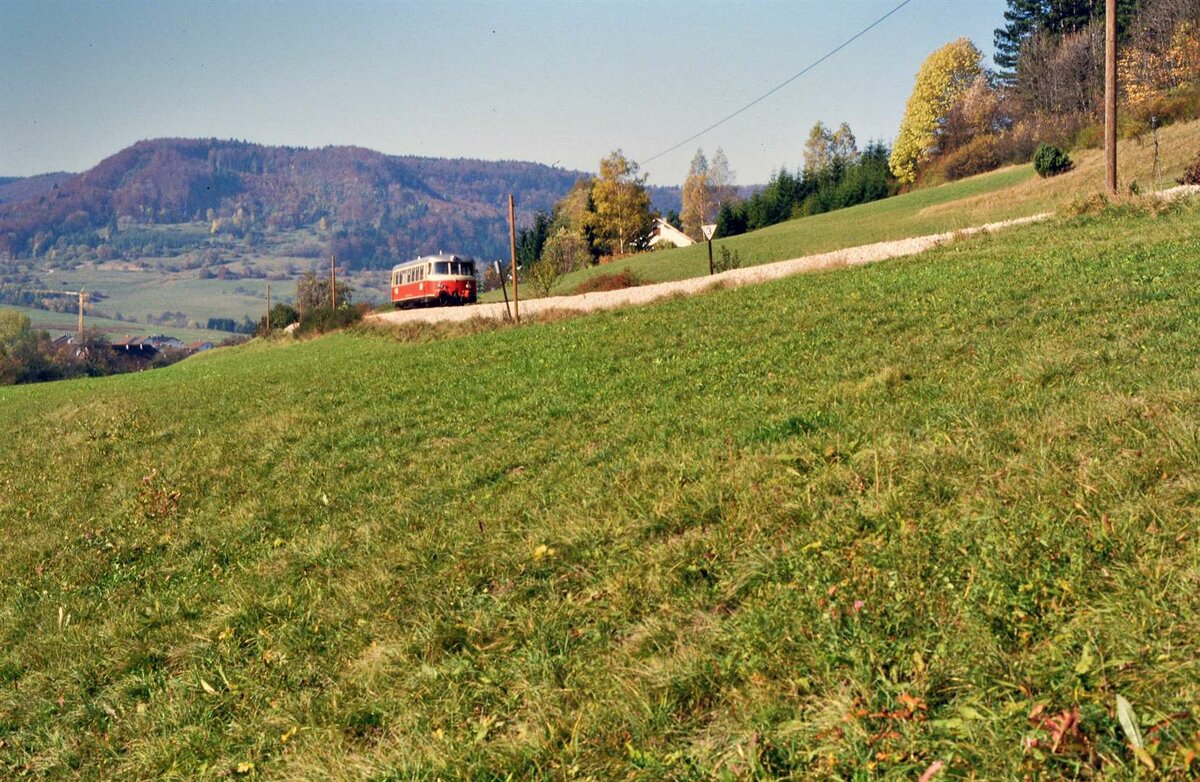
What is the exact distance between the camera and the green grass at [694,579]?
340 centimetres

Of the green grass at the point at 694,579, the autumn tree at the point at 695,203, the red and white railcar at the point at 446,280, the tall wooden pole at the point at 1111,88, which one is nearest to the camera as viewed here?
the green grass at the point at 694,579

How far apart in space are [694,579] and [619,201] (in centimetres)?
8167

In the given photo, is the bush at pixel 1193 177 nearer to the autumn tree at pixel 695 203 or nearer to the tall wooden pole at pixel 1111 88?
the tall wooden pole at pixel 1111 88

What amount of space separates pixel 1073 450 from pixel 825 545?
5.34 ft

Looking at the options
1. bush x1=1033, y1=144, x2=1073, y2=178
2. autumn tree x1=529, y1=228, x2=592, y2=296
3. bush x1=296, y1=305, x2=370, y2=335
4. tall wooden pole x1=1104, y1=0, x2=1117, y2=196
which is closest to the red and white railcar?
bush x1=296, y1=305, x2=370, y2=335

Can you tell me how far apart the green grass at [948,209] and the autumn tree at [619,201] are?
1567 cm

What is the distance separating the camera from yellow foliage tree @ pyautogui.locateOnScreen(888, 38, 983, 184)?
8050cm

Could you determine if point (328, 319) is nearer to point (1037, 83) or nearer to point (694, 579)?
point (694, 579)

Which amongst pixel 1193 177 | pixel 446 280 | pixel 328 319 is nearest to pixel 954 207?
pixel 1193 177

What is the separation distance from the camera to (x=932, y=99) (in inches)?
3206

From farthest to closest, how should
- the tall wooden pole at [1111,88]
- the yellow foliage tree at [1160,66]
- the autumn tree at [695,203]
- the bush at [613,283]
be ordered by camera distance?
the autumn tree at [695,203] → the yellow foliage tree at [1160,66] → the bush at [613,283] → the tall wooden pole at [1111,88]

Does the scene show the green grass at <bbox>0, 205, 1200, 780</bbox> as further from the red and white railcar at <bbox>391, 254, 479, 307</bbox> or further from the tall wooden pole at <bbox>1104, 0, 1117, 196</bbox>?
the red and white railcar at <bbox>391, 254, 479, 307</bbox>

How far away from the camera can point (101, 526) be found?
10.2 m

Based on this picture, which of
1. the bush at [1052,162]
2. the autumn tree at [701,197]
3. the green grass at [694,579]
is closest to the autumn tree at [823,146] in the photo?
the autumn tree at [701,197]
